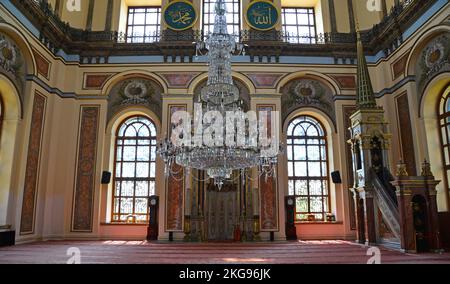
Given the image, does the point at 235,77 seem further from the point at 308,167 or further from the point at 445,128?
the point at 445,128

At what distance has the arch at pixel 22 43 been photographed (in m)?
7.04

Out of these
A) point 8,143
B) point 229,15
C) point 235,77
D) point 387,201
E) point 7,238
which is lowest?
point 7,238

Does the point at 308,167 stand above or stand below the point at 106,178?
above

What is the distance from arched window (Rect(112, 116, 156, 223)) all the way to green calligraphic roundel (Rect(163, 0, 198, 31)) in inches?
106

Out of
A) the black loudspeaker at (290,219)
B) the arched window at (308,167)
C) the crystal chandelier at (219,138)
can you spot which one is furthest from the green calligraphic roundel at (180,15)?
the black loudspeaker at (290,219)

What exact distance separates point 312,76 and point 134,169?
538 centimetres

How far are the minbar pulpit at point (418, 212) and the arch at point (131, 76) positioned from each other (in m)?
6.02

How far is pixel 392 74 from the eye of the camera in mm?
8812

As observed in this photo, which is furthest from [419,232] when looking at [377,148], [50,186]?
[50,186]

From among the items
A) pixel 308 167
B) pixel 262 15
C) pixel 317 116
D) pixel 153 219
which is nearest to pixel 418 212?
pixel 308 167

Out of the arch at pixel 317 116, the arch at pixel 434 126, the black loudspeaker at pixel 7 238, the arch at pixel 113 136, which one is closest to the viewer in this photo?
the black loudspeaker at pixel 7 238

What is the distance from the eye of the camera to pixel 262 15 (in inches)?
377

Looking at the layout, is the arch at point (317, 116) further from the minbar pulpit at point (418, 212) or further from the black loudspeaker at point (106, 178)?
the black loudspeaker at point (106, 178)
